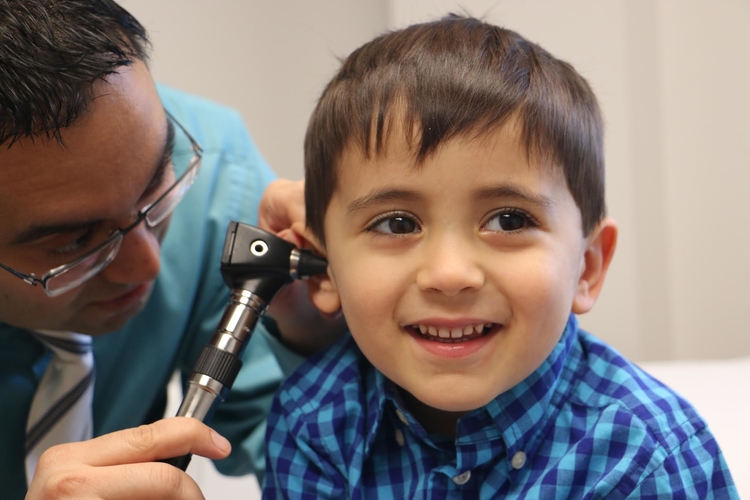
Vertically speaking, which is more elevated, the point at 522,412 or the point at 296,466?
the point at 522,412

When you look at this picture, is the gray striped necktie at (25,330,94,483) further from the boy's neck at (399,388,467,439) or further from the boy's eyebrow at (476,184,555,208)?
the boy's eyebrow at (476,184,555,208)

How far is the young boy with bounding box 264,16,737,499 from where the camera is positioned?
Result: 709 mm

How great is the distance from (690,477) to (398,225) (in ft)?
1.19

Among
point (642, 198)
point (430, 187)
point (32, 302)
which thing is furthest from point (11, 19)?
point (642, 198)

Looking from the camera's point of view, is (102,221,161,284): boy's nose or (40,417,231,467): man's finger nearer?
(40,417,231,467): man's finger

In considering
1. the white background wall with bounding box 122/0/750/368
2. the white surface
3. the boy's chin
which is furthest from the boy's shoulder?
the white background wall with bounding box 122/0/750/368

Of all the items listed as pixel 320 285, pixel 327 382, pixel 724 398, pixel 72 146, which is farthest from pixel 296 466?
pixel 724 398

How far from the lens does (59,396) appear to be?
1014mm

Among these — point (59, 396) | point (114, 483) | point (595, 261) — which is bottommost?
point (59, 396)

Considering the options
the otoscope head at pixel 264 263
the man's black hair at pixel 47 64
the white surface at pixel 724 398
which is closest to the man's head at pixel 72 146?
the man's black hair at pixel 47 64

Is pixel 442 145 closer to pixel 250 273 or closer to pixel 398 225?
pixel 398 225

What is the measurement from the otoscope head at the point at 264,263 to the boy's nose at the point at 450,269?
195 millimetres

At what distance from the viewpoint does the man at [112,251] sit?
74cm

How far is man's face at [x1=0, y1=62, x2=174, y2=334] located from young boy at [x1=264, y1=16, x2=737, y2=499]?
192mm
